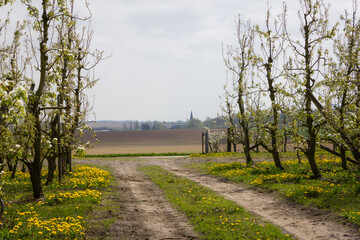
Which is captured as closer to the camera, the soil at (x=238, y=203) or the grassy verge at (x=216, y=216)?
the grassy verge at (x=216, y=216)

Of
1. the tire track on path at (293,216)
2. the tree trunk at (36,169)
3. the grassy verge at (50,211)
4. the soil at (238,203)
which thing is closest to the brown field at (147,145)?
the grassy verge at (50,211)

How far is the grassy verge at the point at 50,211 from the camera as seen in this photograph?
32.3ft

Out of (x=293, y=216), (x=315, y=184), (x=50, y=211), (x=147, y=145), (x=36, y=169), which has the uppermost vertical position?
(x=36, y=169)

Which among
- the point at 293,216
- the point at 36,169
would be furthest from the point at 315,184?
the point at 36,169

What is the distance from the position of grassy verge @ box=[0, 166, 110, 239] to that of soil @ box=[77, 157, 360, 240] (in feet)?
4.06

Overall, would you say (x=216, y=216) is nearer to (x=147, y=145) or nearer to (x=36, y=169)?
(x=36, y=169)

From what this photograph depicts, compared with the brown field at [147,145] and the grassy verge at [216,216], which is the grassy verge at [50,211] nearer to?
the grassy verge at [216,216]

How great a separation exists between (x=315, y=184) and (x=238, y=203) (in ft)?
16.1

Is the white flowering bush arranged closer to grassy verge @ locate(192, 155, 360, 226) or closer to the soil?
grassy verge @ locate(192, 155, 360, 226)

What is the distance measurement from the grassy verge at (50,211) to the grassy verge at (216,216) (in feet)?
12.3

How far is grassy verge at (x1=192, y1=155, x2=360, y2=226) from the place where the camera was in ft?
41.9

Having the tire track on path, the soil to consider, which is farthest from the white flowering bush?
the tire track on path

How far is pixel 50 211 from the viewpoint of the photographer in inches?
485

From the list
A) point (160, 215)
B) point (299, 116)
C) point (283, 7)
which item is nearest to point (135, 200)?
point (160, 215)
